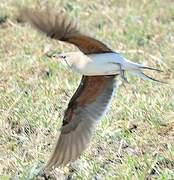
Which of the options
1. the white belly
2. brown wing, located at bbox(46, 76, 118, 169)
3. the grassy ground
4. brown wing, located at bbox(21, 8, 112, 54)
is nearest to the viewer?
brown wing, located at bbox(21, 8, 112, 54)

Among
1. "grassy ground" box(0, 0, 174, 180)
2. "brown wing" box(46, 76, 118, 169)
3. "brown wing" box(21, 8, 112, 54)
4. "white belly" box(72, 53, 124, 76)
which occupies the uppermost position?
"brown wing" box(21, 8, 112, 54)

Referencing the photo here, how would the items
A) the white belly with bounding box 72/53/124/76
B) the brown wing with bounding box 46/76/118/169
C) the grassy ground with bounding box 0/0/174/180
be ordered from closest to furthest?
the white belly with bounding box 72/53/124/76 < the grassy ground with bounding box 0/0/174/180 < the brown wing with bounding box 46/76/118/169

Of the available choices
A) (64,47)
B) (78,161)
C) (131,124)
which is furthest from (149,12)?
(78,161)

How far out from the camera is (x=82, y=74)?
4.89 metres

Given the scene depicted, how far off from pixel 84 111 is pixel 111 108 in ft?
1.74

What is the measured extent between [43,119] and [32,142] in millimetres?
319

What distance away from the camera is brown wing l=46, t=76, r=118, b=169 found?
508cm

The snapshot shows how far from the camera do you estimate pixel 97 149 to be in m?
5.14

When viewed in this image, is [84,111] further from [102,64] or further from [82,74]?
[102,64]

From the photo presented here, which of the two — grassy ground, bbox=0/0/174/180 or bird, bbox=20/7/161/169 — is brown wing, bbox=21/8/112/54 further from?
grassy ground, bbox=0/0/174/180

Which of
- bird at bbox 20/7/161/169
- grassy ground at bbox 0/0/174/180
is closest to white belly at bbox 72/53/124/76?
bird at bbox 20/7/161/169

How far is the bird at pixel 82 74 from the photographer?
4574 millimetres

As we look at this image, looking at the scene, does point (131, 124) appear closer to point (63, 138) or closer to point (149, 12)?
point (63, 138)

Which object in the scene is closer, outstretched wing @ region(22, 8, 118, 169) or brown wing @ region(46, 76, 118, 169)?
outstretched wing @ region(22, 8, 118, 169)
